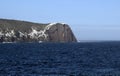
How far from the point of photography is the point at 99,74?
55.1 metres

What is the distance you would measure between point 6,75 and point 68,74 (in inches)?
350

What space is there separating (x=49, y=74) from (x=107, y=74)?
831cm

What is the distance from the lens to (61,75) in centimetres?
5475

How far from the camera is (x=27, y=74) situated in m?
55.8

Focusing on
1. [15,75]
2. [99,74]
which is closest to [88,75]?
[99,74]

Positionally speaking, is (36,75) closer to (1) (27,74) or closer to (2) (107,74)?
(1) (27,74)

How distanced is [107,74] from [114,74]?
1.00 meters

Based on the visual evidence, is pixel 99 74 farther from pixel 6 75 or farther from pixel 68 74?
pixel 6 75

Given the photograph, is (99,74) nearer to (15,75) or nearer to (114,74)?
(114,74)

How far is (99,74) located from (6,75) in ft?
43.0

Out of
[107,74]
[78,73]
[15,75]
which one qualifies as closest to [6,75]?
[15,75]

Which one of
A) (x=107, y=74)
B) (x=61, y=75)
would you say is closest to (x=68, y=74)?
(x=61, y=75)

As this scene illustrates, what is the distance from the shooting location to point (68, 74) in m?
56.0

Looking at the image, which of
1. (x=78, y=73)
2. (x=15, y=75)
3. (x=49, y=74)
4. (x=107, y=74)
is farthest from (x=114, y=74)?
(x=15, y=75)
